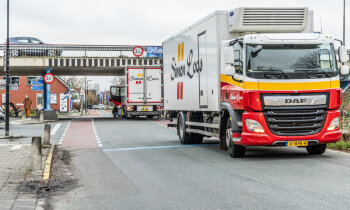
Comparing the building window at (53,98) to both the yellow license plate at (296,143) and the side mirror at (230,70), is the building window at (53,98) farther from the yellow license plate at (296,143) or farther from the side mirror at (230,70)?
the yellow license plate at (296,143)

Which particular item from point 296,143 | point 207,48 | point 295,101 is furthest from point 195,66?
point 296,143

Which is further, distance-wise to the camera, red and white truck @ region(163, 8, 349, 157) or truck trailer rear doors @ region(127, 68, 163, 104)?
truck trailer rear doors @ region(127, 68, 163, 104)

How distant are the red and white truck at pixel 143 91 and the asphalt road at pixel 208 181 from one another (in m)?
21.5

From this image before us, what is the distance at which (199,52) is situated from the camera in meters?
14.1

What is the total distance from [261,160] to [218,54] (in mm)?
2765

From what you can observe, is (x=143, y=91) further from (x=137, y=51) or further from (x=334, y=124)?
(x=334, y=124)

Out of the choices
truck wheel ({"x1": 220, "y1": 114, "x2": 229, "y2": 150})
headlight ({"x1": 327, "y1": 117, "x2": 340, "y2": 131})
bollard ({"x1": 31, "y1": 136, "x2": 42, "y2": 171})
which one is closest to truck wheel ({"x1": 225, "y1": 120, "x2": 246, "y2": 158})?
truck wheel ({"x1": 220, "y1": 114, "x2": 229, "y2": 150})

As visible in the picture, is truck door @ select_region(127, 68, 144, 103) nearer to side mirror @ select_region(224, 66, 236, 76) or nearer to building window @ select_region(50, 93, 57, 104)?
side mirror @ select_region(224, 66, 236, 76)

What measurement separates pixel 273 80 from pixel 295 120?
0.96m

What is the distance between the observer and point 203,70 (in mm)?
13828

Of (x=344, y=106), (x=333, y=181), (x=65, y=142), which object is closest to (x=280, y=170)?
(x=333, y=181)

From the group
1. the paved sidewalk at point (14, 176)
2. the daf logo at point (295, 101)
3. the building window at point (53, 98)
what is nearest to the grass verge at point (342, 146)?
the daf logo at point (295, 101)

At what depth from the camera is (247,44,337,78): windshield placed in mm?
11148

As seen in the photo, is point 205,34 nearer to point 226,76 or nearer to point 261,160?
point 226,76
